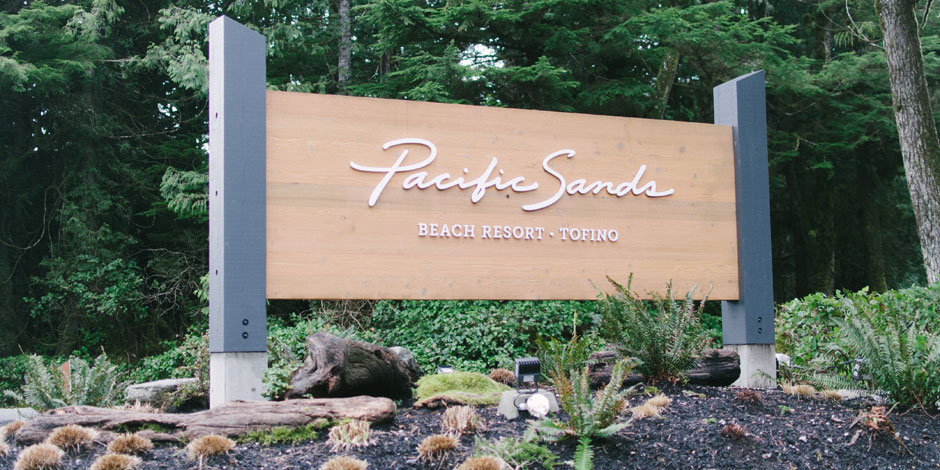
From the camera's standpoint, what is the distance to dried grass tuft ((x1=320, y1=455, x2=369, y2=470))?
3781 millimetres

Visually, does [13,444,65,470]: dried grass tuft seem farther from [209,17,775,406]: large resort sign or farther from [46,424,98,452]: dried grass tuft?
[209,17,775,406]: large resort sign

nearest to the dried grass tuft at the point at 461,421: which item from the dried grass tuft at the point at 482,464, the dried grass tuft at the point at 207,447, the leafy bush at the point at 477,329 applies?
the dried grass tuft at the point at 482,464

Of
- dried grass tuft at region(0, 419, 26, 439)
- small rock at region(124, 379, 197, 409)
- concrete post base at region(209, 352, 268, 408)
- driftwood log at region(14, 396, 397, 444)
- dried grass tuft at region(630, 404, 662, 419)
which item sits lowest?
small rock at region(124, 379, 197, 409)

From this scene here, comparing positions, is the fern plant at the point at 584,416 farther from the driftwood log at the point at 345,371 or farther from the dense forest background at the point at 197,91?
the dense forest background at the point at 197,91

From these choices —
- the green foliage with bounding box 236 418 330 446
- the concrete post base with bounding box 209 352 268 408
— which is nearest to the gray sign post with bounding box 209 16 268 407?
the concrete post base with bounding box 209 352 268 408

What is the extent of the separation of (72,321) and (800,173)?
14.9m

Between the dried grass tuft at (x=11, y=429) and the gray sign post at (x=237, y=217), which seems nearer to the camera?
the dried grass tuft at (x=11, y=429)

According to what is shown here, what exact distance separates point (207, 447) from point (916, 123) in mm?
9178

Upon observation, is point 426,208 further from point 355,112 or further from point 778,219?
point 778,219

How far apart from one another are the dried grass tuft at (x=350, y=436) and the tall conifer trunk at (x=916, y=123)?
799 cm

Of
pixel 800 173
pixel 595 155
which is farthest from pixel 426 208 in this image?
pixel 800 173

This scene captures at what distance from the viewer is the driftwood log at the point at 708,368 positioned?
586 cm

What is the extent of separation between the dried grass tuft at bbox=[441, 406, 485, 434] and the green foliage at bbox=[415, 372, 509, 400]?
0.99m

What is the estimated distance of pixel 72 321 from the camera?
13.1 meters
